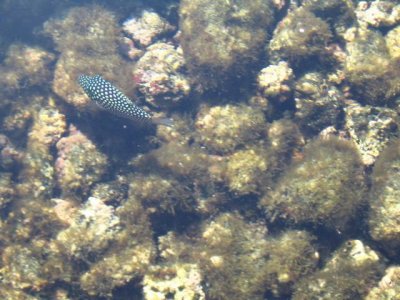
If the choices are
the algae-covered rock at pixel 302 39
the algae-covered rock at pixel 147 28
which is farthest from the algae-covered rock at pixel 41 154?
the algae-covered rock at pixel 302 39

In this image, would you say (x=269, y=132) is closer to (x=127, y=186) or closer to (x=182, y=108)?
(x=182, y=108)

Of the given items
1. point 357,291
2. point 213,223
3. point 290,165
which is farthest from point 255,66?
point 357,291

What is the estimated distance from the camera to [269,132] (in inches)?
307

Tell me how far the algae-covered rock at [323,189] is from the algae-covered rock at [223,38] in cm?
266

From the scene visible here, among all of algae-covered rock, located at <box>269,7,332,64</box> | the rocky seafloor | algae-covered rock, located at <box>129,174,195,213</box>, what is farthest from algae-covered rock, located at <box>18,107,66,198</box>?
algae-covered rock, located at <box>269,7,332,64</box>

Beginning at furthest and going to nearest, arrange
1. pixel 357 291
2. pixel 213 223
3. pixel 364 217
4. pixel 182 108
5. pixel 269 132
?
pixel 182 108 < pixel 269 132 < pixel 213 223 < pixel 364 217 < pixel 357 291

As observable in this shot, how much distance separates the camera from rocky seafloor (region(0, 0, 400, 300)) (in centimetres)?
613

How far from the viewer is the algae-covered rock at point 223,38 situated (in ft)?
27.0

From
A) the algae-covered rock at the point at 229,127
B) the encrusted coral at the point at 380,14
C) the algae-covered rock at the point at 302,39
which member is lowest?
the algae-covered rock at the point at 229,127

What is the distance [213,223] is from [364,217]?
2.69 m

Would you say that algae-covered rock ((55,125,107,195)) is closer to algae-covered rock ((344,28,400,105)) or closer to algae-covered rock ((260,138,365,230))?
algae-covered rock ((260,138,365,230))

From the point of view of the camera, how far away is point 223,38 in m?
8.29

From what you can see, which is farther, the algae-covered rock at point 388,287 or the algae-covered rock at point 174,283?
the algae-covered rock at point 174,283

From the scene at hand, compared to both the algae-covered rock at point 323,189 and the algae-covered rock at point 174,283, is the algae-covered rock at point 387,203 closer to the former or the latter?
the algae-covered rock at point 323,189
